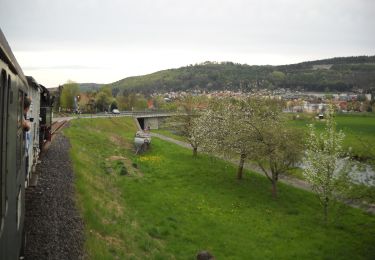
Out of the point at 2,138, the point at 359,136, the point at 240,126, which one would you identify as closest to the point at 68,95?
the point at 240,126

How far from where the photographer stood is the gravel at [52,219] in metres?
11.1

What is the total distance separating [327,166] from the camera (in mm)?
24953

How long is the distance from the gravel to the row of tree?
50.3 ft

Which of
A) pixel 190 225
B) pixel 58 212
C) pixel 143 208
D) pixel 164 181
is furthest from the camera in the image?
pixel 164 181

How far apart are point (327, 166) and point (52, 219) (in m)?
18.2

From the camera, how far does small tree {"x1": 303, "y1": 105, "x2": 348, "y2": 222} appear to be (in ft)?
80.4

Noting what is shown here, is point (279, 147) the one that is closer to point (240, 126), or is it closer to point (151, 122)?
point (240, 126)

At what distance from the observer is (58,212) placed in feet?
46.5

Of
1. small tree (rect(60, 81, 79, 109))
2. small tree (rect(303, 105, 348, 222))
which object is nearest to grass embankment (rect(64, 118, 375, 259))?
small tree (rect(303, 105, 348, 222))

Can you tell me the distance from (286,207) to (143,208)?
1082 centimetres

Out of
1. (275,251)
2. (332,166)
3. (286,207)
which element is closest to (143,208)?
(275,251)

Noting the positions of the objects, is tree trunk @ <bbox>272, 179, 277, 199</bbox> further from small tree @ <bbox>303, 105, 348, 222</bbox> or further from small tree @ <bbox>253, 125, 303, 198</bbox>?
small tree @ <bbox>303, 105, 348, 222</bbox>

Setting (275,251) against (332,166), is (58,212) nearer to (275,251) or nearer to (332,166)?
(275,251)

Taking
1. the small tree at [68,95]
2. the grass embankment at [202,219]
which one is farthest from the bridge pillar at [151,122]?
the grass embankment at [202,219]
